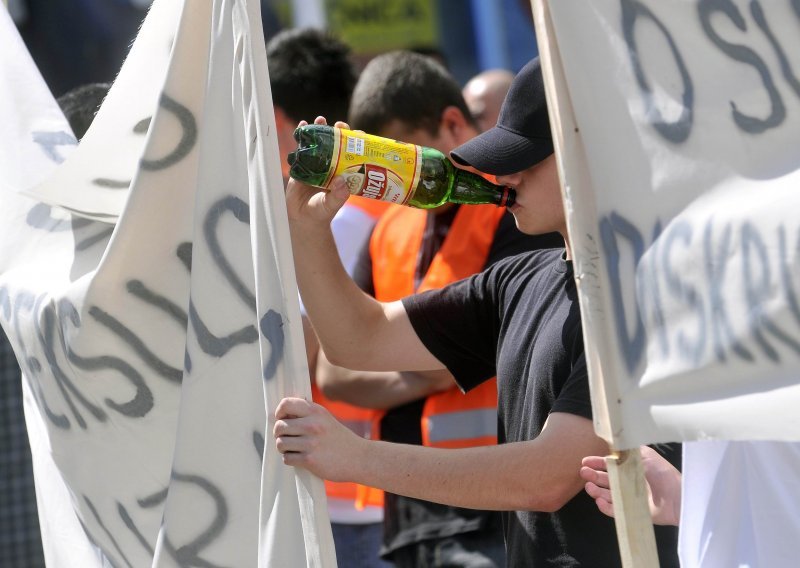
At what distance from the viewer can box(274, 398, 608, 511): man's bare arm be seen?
205 centimetres

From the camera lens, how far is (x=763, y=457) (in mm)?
1942

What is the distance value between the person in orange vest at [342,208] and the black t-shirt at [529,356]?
2.00 ft

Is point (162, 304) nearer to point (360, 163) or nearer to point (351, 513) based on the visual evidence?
point (360, 163)

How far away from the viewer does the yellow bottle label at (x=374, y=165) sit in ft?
7.69

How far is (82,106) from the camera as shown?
10.6 feet

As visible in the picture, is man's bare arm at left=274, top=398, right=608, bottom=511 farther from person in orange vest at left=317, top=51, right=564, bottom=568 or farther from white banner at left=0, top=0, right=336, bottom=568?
person in orange vest at left=317, top=51, right=564, bottom=568

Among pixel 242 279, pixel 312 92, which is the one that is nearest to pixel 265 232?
pixel 242 279

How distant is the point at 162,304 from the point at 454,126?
1.23 meters

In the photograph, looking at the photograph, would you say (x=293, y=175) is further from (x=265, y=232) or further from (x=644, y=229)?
(x=644, y=229)

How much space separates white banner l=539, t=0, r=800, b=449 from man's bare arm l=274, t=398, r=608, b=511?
0.33 metres

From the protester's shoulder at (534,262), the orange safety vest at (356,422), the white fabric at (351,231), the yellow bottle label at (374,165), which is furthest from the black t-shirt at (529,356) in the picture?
the white fabric at (351,231)

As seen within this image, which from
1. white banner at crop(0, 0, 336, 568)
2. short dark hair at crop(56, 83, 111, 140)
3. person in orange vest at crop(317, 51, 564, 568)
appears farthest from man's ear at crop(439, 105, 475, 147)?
white banner at crop(0, 0, 336, 568)

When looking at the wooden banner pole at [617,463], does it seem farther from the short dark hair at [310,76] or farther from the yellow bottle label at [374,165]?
the short dark hair at [310,76]

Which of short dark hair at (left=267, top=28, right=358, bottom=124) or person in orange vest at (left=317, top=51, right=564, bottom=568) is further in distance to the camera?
short dark hair at (left=267, top=28, right=358, bottom=124)
